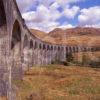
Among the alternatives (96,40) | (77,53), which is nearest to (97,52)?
(77,53)

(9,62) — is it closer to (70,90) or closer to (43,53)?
(70,90)

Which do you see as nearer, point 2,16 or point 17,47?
point 2,16

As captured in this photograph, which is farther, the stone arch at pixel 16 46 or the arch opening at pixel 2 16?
the stone arch at pixel 16 46

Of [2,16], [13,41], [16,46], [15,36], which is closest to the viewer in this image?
[2,16]

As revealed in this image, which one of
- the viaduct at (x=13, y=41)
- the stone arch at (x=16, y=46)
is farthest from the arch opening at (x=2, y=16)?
the stone arch at (x=16, y=46)

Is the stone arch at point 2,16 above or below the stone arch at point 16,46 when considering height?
above

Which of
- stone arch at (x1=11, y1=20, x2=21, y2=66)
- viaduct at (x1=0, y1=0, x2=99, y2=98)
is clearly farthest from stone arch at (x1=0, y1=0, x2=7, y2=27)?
stone arch at (x1=11, y1=20, x2=21, y2=66)

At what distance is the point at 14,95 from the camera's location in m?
26.9

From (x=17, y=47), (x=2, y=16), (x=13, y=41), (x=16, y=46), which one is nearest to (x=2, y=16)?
(x=2, y=16)

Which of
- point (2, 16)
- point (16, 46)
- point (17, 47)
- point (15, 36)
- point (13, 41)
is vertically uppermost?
point (2, 16)

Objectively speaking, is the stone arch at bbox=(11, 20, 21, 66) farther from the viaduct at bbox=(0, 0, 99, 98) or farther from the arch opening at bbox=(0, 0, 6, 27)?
the arch opening at bbox=(0, 0, 6, 27)

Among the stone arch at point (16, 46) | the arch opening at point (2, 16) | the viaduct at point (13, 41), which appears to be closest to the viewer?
the arch opening at point (2, 16)

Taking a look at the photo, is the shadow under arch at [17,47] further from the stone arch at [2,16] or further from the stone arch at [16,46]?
the stone arch at [2,16]

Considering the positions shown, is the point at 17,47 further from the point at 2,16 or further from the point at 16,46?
the point at 2,16
